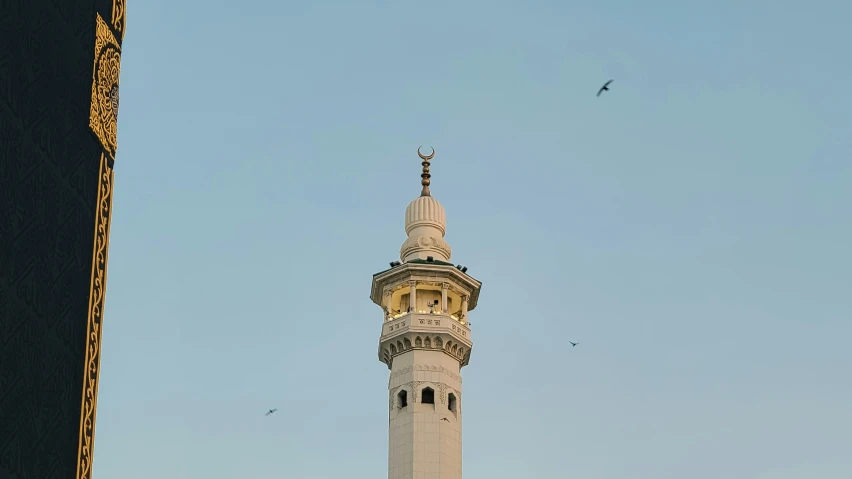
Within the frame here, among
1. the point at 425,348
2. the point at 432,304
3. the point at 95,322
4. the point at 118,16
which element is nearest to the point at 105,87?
→ the point at 118,16

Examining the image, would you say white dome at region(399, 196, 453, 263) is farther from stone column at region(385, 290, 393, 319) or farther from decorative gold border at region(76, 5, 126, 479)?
decorative gold border at region(76, 5, 126, 479)

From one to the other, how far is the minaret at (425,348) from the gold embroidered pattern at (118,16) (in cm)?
2930

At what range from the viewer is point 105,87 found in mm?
17250

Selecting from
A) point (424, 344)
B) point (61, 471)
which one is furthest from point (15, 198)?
point (424, 344)

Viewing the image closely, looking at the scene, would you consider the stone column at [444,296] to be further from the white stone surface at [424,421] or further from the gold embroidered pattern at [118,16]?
the gold embroidered pattern at [118,16]

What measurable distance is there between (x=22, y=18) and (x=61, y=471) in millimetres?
4885

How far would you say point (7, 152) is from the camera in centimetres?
1458

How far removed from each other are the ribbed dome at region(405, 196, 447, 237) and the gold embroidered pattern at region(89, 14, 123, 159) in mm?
33801

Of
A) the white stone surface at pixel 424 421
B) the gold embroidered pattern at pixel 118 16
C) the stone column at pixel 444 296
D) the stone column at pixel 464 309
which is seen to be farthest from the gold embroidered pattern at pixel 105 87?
the stone column at pixel 464 309

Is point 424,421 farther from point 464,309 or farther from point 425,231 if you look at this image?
point 425,231

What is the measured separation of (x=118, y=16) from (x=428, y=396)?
3083 cm

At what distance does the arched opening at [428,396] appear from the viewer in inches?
1865

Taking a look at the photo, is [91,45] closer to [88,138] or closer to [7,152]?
[88,138]

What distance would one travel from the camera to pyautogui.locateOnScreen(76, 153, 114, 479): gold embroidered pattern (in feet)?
51.1
